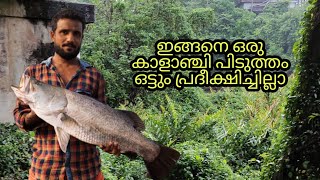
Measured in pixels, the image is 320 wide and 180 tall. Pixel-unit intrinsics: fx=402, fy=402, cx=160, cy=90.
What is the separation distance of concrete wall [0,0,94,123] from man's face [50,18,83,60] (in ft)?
9.55

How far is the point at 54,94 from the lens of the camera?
1.73 metres

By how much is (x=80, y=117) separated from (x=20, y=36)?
10.5ft

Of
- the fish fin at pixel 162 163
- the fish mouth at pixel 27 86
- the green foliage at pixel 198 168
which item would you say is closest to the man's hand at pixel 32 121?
the fish mouth at pixel 27 86

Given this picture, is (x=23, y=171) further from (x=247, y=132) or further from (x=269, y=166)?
(x=247, y=132)

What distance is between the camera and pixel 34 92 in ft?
5.61

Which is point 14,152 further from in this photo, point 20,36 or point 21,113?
point 21,113

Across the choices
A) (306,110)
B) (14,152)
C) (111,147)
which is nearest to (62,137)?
(111,147)

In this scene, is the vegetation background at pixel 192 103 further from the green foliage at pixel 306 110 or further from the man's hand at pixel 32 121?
the man's hand at pixel 32 121

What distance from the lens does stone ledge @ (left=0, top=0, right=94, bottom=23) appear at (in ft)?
14.7

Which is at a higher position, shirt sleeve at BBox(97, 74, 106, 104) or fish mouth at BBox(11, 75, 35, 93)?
fish mouth at BBox(11, 75, 35, 93)

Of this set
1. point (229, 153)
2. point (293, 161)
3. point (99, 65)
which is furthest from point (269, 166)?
point (99, 65)

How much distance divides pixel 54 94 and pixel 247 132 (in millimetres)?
4885

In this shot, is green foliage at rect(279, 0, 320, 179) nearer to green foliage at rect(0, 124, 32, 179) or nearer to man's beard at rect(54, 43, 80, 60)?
man's beard at rect(54, 43, 80, 60)

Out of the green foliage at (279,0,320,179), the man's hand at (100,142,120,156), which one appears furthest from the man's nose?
the green foliage at (279,0,320,179)
